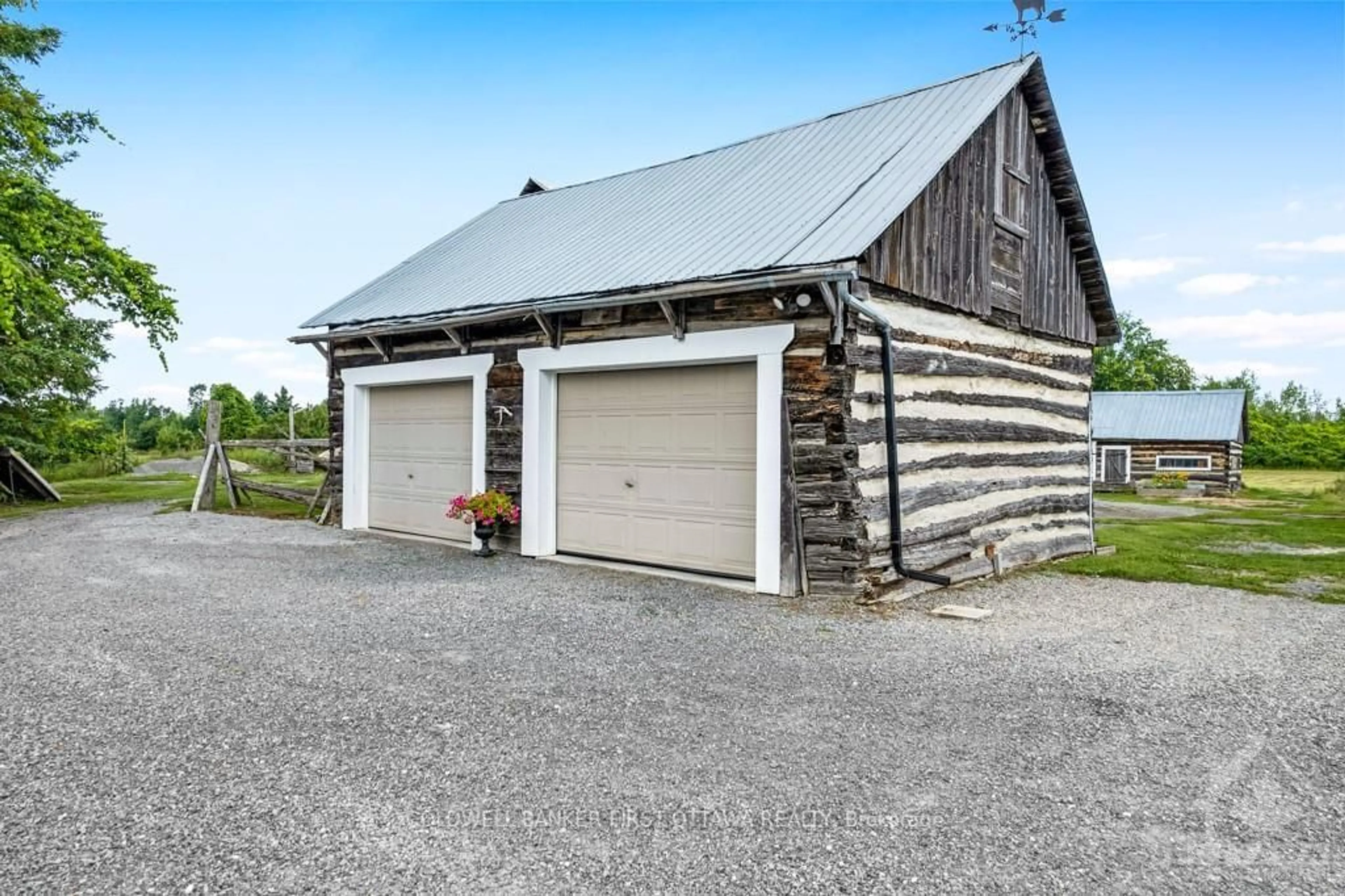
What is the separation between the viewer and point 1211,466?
29.4 m

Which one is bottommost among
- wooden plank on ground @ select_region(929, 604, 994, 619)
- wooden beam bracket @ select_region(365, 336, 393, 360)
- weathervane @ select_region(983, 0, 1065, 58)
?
wooden plank on ground @ select_region(929, 604, 994, 619)

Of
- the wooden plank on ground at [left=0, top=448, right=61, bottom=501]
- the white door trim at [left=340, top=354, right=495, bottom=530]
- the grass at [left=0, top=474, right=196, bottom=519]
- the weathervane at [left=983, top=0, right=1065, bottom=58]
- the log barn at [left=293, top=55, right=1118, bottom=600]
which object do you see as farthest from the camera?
the wooden plank on ground at [left=0, top=448, right=61, bottom=501]

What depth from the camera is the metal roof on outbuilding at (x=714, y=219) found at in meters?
7.79

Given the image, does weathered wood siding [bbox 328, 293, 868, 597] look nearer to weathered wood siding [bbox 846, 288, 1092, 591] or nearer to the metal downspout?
weathered wood siding [bbox 846, 288, 1092, 591]

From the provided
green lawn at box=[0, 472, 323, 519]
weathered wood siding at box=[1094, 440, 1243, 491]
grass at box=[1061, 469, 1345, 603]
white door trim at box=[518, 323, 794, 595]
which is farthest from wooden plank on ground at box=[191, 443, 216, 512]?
weathered wood siding at box=[1094, 440, 1243, 491]

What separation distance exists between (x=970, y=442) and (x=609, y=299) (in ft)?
13.4

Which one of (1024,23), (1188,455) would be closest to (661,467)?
(1024,23)

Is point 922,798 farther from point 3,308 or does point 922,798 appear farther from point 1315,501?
point 1315,501

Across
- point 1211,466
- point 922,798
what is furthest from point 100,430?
point 1211,466

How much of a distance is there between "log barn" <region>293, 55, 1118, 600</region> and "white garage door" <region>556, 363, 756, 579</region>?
26 mm

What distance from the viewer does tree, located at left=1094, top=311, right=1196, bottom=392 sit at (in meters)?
51.9

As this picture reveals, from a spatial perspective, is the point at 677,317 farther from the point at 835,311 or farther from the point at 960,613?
the point at 960,613

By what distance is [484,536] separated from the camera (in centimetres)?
946

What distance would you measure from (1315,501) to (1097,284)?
1729 cm
